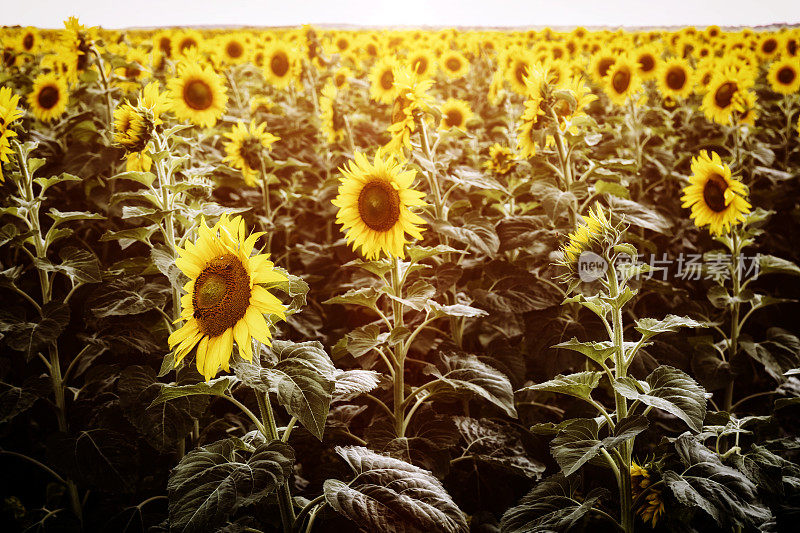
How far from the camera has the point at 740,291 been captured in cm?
276

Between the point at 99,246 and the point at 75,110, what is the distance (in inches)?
85.0

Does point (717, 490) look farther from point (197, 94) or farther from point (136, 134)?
point (197, 94)

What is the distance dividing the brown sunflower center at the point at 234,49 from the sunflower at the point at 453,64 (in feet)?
7.81

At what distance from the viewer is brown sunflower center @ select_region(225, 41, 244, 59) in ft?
19.9

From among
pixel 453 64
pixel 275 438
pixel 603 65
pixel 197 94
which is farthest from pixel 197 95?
pixel 453 64

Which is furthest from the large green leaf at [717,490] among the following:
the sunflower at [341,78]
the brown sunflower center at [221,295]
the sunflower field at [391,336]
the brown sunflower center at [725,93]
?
the sunflower at [341,78]

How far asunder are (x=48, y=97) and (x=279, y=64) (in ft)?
7.37

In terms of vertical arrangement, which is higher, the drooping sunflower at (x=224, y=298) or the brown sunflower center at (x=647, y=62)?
the brown sunflower center at (x=647, y=62)

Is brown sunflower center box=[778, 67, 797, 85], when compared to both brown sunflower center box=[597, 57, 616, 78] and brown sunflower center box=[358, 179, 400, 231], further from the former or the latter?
brown sunflower center box=[358, 179, 400, 231]

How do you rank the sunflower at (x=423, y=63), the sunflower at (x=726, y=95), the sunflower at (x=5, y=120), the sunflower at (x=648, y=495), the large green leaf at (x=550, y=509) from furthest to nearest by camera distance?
the sunflower at (x=423, y=63) → the sunflower at (x=726, y=95) → the sunflower at (x=5, y=120) → the sunflower at (x=648, y=495) → the large green leaf at (x=550, y=509)

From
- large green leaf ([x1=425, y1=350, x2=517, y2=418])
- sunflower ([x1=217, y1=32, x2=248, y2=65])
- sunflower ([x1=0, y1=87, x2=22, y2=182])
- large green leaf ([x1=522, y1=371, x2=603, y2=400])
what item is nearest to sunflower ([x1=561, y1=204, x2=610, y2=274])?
large green leaf ([x1=522, y1=371, x2=603, y2=400])

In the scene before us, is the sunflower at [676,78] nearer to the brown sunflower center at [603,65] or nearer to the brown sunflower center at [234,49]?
the brown sunflower center at [603,65]

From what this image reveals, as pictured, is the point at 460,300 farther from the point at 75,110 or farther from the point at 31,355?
the point at 75,110

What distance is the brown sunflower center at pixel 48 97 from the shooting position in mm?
4031
